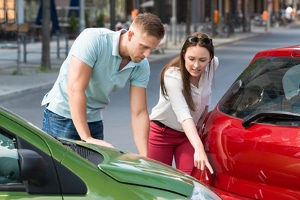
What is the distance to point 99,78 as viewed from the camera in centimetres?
561

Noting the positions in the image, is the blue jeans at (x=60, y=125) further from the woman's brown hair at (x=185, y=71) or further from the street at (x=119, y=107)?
the street at (x=119, y=107)

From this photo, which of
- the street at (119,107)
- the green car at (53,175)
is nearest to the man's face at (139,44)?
the green car at (53,175)

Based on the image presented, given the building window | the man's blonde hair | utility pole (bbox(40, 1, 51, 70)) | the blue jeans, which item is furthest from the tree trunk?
the man's blonde hair

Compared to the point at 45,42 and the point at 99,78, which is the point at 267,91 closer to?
the point at 99,78

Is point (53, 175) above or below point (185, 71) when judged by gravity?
below

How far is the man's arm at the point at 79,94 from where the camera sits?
17.4ft

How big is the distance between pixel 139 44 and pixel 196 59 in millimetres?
579

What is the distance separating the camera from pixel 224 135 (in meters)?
5.16

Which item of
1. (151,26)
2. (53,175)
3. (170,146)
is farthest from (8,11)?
(53,175)

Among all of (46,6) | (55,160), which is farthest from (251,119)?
(46,6)

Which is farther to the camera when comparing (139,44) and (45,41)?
(45,41)

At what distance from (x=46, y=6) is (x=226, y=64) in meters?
6.39

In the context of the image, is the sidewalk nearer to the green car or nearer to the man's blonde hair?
the man's blonde hair

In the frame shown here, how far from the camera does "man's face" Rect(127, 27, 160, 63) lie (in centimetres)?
512
